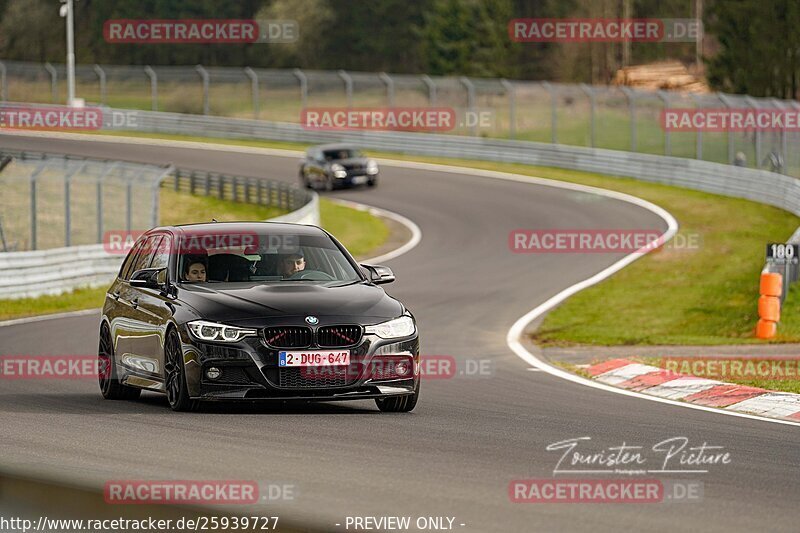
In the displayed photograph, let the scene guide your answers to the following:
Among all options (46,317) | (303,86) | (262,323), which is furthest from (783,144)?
(262,323)

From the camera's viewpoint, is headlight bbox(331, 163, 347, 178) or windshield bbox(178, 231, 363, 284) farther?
headlight bbox(331, 163, 347, 178)

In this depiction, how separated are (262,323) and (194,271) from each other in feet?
4.53

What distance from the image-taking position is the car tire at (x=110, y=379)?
12.2 m

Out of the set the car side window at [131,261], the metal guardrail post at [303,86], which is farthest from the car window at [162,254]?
the metal guardrail post at [303,86]

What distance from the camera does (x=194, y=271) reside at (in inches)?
447

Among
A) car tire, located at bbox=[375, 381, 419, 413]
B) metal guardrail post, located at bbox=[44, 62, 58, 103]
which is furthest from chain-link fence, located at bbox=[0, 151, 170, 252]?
metal guardrail post, located at bbox=[44, 62, 58, 103]

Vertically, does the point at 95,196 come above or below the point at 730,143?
below

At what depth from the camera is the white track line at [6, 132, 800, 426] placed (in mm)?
13194

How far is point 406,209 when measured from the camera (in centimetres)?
4041

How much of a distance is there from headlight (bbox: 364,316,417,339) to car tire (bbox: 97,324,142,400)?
2802 mm

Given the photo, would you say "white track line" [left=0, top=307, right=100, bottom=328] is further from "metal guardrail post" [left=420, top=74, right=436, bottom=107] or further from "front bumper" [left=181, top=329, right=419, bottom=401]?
"metal guardrail post" [left=420, top=74, right=436, bottom=107]

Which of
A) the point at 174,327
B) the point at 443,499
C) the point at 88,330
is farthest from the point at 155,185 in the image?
the point at 443,499

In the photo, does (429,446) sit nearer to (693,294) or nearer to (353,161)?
(693,294)

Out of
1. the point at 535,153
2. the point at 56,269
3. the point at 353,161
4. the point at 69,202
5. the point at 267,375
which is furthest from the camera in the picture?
the point at 535,153
